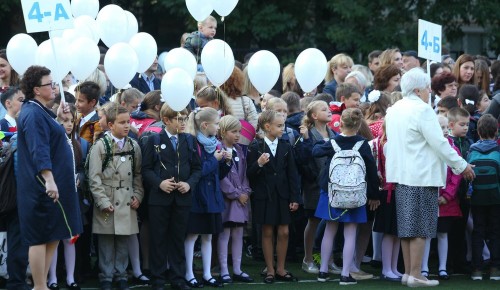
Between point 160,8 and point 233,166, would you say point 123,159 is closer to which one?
point 233,166

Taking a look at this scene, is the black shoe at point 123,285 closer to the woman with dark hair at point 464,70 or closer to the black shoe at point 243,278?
the black shoe at point 243,278

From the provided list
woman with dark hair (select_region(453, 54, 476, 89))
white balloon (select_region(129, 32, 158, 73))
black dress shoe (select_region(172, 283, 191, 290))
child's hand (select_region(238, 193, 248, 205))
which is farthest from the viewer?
woman with dark hair (select_region(453, 54, 476, 89))

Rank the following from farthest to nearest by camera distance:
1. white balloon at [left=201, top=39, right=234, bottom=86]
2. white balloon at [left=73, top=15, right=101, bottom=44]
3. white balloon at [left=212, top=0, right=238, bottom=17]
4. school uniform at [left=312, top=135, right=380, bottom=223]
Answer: white balloon at [left=73, top=15, right=101, bottom=44] < white balloon at [left=212, top=0, right=238, bottom=17] < white balloon at [left=201, top=39, right=234, bottom=86] < school uniform at [left=312, top=135, right=380, bottom=223]

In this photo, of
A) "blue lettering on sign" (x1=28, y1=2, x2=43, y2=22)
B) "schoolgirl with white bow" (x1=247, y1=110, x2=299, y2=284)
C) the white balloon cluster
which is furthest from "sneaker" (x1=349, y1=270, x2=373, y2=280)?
"blue lettering on sign" (x1=28, y1=2, x2=43, y2=22)

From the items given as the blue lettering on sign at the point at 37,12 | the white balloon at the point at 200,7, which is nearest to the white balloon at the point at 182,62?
the white balloon at the point at 200,7

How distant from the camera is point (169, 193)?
10383 mm

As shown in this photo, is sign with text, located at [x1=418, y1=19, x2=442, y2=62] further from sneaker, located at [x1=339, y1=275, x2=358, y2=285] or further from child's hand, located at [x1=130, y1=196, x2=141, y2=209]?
child's hand, located at [x1=130, y1=196, x2=141, y2=209]

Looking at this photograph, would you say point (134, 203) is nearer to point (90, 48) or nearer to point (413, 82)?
point (90, 48)

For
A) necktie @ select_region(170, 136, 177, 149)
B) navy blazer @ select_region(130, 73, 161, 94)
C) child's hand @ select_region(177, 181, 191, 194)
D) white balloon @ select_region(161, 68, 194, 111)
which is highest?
navy blazer @ select_region(130, 73, 161, 94)

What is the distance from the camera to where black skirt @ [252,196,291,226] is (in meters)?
11.1

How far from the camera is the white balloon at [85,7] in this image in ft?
42.2

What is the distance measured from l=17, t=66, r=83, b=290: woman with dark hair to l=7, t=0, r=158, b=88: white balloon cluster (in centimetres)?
93

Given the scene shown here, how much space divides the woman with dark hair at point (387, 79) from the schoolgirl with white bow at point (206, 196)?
298 centimetres

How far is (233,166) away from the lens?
11141mm
